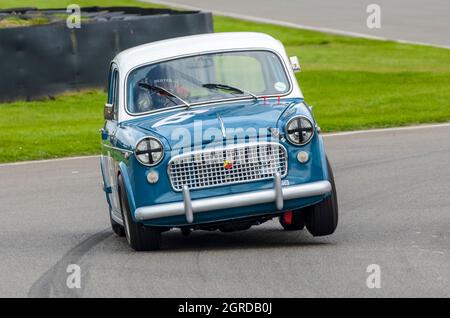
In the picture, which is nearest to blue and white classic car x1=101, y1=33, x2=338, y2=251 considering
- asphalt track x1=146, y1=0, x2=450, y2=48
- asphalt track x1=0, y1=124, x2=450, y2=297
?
asphalt track x1=0, y1=124, x2=450, y2=297

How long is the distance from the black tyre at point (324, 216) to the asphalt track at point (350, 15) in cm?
2218

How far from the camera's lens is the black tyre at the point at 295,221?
33.7 ft

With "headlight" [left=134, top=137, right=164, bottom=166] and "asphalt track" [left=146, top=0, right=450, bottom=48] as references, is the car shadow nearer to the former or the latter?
"headlight" [left=134, top=137, right=164, bottom=166]

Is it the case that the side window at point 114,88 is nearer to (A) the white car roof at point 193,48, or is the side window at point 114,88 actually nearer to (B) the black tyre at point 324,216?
(A) the white car roof at point 193,48

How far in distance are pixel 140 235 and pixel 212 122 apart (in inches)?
40.0

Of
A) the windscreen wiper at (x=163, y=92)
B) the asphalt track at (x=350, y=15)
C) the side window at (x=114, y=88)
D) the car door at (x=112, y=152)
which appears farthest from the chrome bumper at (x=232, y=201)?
the asphalt track at (x=350, y=15)

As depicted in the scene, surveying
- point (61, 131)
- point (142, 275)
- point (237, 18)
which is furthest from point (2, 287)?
point (237, 18)

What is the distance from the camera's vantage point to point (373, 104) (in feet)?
74.2

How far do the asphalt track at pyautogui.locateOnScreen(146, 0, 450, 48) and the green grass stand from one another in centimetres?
147

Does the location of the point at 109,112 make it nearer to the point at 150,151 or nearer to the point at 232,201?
the point at 150,151
